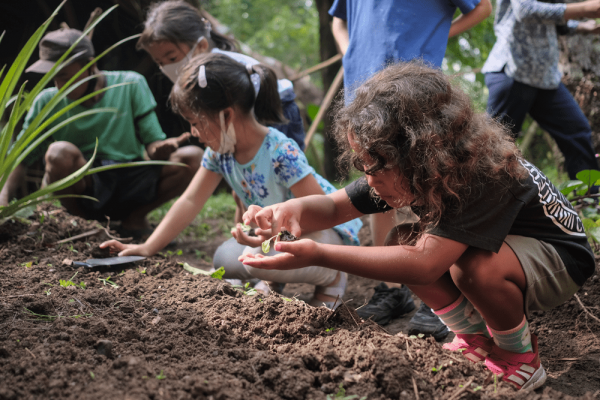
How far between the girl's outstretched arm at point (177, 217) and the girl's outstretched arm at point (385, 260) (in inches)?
42.3

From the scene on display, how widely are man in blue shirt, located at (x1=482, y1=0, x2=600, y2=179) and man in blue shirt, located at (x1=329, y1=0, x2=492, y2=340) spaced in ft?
1.93

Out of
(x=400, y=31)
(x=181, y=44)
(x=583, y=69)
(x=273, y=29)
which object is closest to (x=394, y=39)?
(x=400, y=31)

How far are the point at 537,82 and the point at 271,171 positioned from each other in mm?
1558

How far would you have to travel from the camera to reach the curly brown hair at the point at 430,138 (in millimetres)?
1266

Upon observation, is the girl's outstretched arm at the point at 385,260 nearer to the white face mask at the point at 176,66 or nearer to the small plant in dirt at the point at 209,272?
the small plant in dirt at the point at 209,272

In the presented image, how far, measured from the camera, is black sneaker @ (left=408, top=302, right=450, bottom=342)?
1.88 m

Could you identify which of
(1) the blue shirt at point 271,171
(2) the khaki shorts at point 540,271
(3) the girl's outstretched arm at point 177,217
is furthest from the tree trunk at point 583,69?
(3) the girl's outstretched arm at point 177,217

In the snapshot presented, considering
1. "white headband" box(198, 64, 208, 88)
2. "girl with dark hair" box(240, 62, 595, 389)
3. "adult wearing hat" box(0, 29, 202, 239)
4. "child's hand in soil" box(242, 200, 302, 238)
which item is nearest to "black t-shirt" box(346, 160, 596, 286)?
"girl with dark hair" box(240, 62, 595, 389)

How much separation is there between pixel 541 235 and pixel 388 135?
0.64 meters

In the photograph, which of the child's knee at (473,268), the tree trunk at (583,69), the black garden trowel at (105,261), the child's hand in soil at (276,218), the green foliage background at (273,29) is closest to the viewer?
the child's knee at (473,268)

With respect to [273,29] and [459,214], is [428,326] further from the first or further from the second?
[273,29]

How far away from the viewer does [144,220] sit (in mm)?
3457

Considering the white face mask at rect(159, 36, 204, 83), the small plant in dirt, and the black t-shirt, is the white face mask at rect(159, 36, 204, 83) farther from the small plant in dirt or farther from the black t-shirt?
the black t-shirt

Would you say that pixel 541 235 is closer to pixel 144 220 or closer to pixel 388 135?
pixel 388 135
